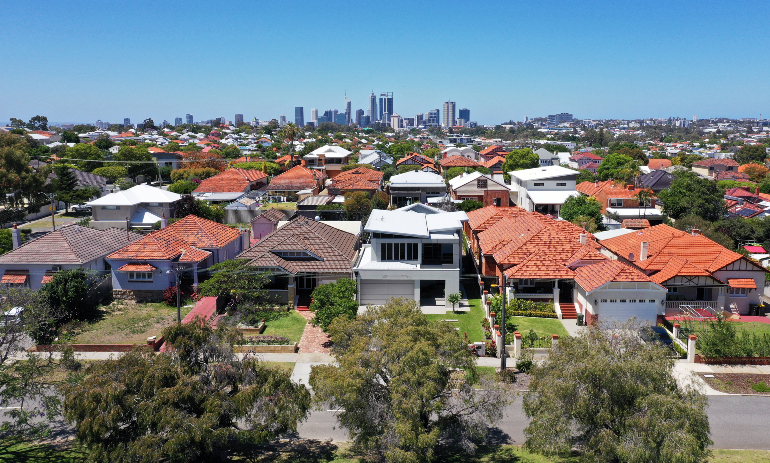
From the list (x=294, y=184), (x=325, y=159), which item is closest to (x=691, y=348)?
(x=294, y=184)

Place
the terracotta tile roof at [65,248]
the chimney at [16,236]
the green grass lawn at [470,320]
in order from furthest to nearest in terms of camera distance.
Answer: the chimney at [16,236] < the terracotta tile roof at [65,248] < the green grass lawn at [470,320]

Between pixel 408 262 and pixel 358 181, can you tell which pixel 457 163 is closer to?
pixel 358 181

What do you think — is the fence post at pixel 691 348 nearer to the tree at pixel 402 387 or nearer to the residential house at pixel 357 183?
the tree at pixel 402 387

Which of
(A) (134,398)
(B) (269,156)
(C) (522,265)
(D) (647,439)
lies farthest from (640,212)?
(B) (269,156)

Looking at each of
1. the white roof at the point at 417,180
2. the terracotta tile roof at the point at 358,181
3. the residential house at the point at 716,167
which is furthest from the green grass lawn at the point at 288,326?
the residential house at the point at 716,167

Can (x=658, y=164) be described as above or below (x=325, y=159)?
below

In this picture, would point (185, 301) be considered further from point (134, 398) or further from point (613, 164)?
point (613, 164)
